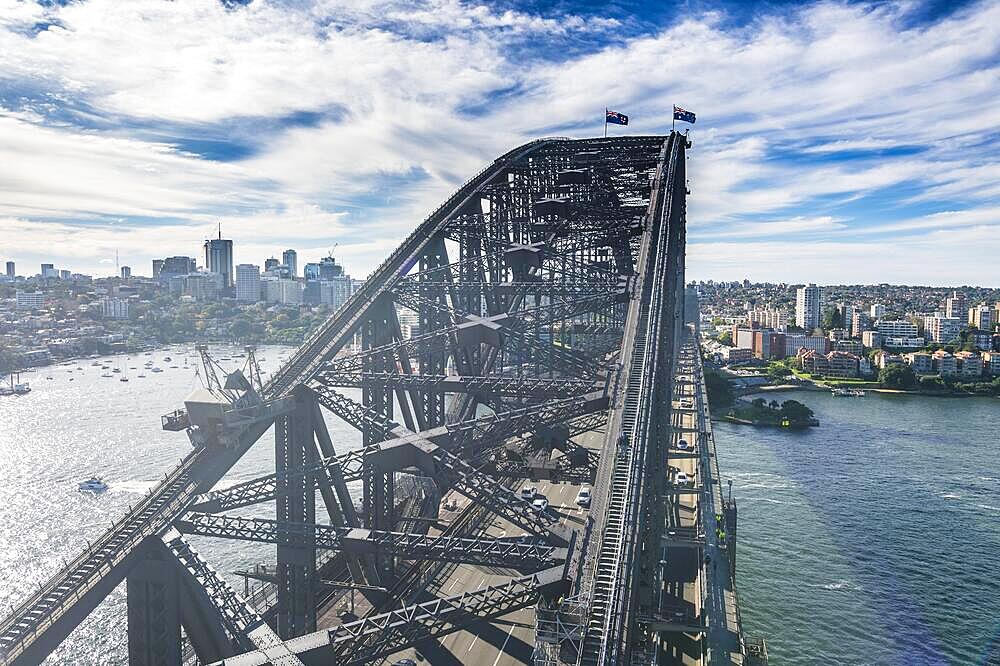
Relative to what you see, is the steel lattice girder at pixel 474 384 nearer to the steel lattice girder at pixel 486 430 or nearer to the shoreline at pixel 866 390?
the steel lattice girder at pixel 486 430

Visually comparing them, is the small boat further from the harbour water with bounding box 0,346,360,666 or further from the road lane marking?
the road lane marking

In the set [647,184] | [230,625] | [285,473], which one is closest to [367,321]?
[285,473]

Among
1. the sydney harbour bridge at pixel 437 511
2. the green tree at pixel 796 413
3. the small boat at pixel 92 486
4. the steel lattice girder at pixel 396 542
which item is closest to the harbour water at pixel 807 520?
the small boat at pixel 92 486

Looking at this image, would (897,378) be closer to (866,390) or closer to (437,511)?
(866,390)

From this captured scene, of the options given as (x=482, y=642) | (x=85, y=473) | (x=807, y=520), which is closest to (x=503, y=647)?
(x=482, y=642)

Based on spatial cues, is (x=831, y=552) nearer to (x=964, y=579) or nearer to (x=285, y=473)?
(x=964, y=579)

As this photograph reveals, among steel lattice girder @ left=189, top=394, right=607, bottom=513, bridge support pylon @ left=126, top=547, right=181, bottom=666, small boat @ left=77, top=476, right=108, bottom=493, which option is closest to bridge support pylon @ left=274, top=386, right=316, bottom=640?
steel lattice girder @ left=189, top=394, right=607, bottom=513

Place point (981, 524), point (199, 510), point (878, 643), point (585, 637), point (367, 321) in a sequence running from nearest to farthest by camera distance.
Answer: point (585, 637)
point (199, 510)
point (367, 321)
point (878, 643)
point (981, 524)
